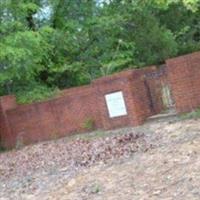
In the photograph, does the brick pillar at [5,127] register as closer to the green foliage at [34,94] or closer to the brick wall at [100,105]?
the brick wall at [100,105]

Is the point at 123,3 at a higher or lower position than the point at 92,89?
higher

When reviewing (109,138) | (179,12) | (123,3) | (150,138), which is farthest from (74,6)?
(150,138)

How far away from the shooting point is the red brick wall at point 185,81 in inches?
631

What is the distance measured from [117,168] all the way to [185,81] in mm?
6358

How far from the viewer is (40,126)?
19.5 metres

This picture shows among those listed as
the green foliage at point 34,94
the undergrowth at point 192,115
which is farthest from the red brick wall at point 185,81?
the green foliage at point 34,94

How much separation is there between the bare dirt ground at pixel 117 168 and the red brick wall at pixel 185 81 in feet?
4.12

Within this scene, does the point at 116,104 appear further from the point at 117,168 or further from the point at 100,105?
the point at 117,168

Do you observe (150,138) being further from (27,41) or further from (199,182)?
(27,41)

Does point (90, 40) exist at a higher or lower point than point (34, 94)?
higher

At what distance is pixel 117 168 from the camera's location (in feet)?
34.5

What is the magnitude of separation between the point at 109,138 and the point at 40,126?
17.4 feet

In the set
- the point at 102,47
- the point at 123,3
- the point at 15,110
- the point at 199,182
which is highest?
the point at 123,3

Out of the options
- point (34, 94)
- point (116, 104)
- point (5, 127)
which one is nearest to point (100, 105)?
point (116, 104)
